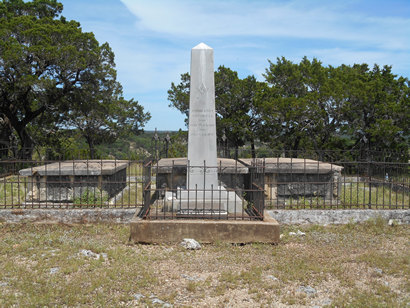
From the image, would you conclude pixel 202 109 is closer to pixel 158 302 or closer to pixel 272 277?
pixel 272 277

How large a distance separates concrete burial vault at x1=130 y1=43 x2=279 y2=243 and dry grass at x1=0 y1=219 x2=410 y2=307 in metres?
0.21

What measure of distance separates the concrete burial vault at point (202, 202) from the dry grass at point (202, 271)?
21 centimetres

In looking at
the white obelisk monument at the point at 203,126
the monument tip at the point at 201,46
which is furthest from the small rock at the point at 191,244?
the monument tip at the point at 201,46

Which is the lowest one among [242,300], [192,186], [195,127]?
[242,300]

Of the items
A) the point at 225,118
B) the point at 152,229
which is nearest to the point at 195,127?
the point at 152,229

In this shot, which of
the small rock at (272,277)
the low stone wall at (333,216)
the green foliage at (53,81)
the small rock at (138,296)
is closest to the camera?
the small rock at (138,296)

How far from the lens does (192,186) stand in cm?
755

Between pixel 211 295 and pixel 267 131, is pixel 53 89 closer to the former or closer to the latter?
pixel 267 131

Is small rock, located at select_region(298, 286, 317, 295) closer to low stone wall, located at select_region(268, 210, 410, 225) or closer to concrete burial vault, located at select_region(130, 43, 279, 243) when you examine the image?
concrete burial vault, located at select_region(130, 43, 279, 243)

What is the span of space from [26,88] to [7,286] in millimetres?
12890

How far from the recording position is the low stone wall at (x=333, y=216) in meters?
7.82

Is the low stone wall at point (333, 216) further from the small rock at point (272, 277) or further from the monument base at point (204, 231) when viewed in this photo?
the small rock at point (272, 277)

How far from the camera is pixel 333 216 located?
7.84 metres

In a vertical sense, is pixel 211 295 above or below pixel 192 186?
below
